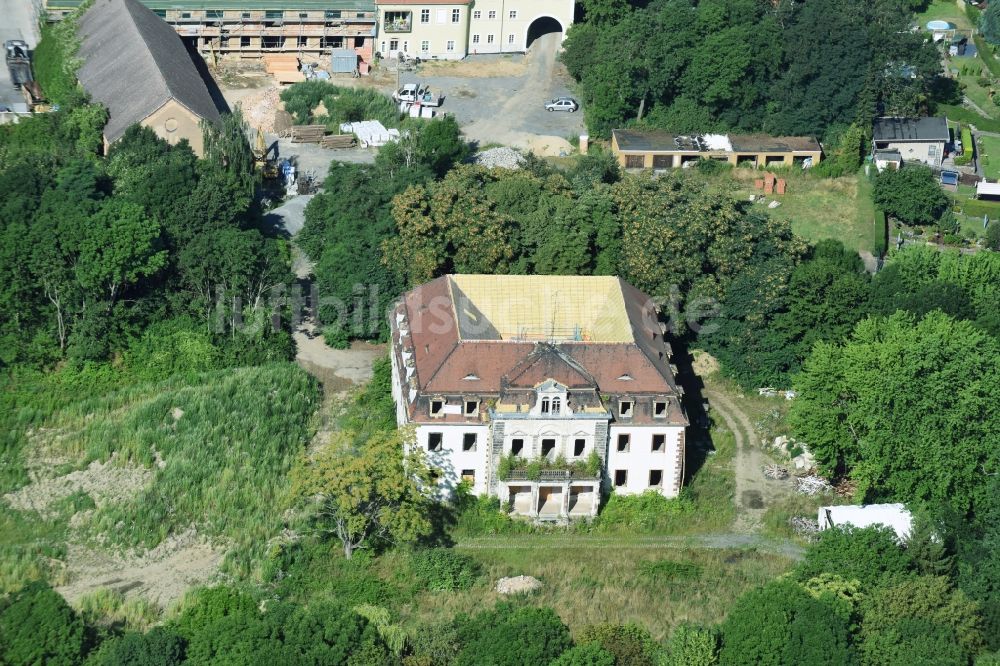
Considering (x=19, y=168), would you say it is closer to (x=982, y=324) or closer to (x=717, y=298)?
(x=717, y=298)

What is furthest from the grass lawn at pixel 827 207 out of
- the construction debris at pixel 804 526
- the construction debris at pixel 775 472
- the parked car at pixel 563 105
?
the construction debris at pixel 804 526

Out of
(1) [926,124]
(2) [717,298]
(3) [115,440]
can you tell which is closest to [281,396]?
(3) [115,440]

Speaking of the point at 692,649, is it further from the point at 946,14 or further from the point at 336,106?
the point at 946,14

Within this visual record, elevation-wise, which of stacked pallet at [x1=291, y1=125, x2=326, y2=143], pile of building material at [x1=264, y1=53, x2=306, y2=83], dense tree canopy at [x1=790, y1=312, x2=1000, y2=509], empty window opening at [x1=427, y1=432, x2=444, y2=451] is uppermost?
pile of building material at [x1=264, y1=53, x2=306, y2=83]

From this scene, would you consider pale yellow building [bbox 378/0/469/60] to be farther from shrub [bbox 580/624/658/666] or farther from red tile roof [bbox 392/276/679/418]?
shrub [bbox 580/624/658/666]

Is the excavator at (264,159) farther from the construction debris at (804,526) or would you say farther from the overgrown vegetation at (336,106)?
the construction debris at (804,526)

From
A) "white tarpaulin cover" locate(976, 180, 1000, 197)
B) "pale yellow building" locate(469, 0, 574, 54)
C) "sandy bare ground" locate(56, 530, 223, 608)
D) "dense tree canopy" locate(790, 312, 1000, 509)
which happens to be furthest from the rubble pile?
"dense tree canopy" locate(790, 312, 1000, 509)

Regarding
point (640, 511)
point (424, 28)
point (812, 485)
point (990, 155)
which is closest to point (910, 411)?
point (812, 485)
